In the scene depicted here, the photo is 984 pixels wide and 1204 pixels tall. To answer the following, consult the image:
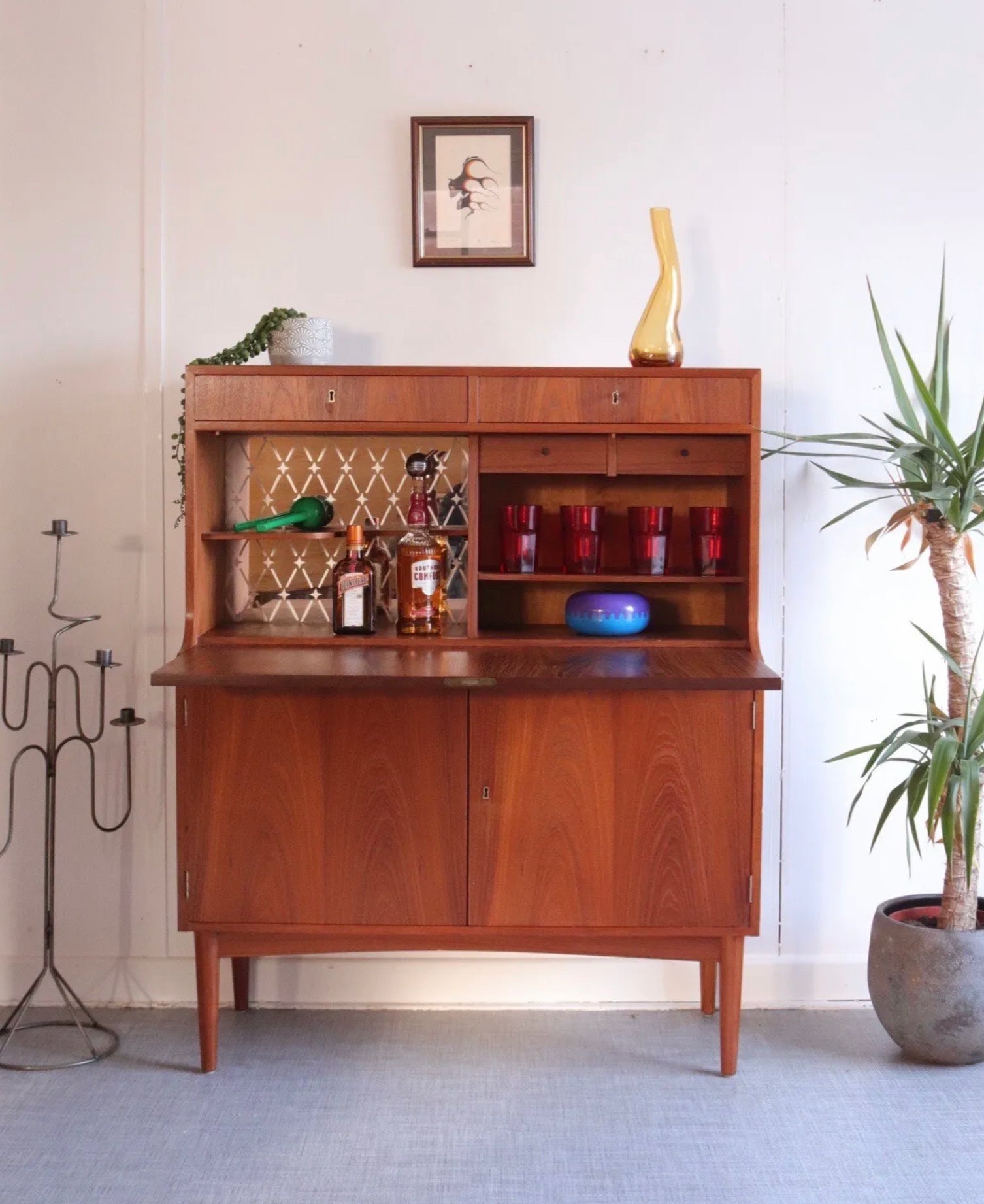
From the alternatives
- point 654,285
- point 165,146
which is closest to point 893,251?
point 654,285

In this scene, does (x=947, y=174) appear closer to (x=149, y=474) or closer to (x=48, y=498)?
(x=149, y=474)

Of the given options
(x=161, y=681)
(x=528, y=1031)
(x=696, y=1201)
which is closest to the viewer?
(x=696, y=1201)

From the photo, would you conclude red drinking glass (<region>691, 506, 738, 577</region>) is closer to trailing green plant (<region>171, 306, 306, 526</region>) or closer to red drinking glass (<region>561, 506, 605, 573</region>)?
A: red drinking glass (<region>561, 506, 605, 573</region>)

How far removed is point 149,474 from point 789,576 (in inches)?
63.2

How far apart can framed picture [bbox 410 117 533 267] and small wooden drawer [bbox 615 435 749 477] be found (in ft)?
1.73

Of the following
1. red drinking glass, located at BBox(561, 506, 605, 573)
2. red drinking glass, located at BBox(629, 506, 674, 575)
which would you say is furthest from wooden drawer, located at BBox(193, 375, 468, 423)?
red drinking glass, located at BBox(629, 506, 674, 575)

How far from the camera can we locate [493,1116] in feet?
8.30

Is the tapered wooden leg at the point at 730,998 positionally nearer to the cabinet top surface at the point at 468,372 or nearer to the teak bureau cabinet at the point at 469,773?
the teak bureau cabinet at the point at 469,773

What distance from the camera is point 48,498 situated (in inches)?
121

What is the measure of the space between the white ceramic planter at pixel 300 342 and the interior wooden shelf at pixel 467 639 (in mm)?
630

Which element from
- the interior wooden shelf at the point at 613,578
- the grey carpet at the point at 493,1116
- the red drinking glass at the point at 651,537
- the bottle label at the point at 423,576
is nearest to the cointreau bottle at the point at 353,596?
the bottle label at the point at 423,576

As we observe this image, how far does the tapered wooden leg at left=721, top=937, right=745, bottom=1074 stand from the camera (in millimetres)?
2645

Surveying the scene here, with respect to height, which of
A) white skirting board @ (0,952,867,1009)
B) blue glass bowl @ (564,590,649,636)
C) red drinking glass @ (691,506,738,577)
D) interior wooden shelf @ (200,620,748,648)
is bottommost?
white skirting board @ (0,952,867,1009)

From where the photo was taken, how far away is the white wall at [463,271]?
3.01 m
